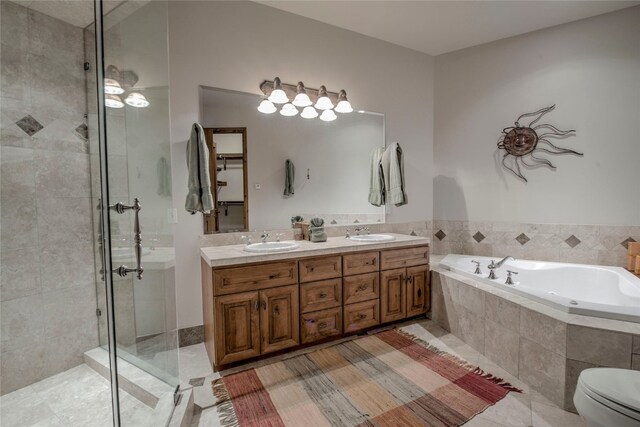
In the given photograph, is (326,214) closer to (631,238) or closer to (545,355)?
(545,355)

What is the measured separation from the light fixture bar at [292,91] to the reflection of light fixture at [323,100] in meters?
0.06

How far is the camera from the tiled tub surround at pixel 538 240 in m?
2.65

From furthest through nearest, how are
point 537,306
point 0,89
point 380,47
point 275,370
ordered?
point 380,47 < point 275,370 < point 537,306 < point 0,89

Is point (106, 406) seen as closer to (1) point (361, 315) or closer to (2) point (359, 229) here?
(1) point (361, 315)

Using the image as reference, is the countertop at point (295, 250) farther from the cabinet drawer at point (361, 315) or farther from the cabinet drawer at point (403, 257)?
the cabinet drawer at point (361, 315)

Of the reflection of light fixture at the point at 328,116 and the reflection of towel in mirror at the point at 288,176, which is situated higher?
the reflection of light fixture at the point at 328,116

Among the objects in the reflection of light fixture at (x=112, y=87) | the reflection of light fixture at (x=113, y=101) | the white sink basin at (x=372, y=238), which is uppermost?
the reflection of light fixture at (x=112, y=87)

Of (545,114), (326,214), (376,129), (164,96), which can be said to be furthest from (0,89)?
(545,114)

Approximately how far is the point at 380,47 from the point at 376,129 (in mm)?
868

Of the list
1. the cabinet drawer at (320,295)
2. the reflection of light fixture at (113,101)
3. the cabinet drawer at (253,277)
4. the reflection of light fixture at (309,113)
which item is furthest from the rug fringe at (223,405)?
the reflection of light fixture at (309,113)

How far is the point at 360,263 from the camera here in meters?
2.55

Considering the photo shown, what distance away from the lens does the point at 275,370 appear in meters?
2.11

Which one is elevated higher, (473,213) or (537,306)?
(473,213)

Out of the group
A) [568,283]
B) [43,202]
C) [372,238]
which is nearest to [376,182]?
[372,238]
